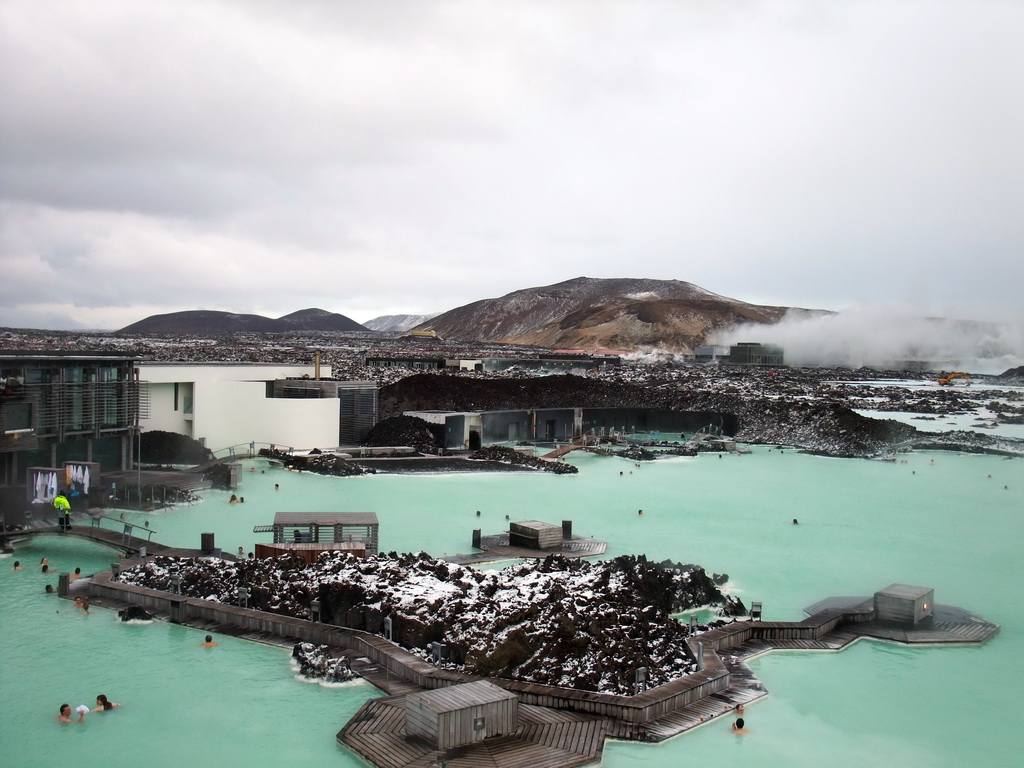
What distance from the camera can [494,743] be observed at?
671 centimetres

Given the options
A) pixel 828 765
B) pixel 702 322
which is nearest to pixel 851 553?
pixel 828 765

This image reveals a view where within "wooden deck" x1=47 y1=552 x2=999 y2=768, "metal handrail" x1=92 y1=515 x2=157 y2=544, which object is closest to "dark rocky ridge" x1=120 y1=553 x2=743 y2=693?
"wooden deck" x1=47 y1=552 x2=999 y2=768

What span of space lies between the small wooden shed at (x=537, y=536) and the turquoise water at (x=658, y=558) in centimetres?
103

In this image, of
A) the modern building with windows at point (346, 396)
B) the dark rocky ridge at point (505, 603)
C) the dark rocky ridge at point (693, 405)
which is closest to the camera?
the dark rocky ridge at point (505, 603)

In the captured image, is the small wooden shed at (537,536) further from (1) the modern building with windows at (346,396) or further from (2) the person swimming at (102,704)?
(1) the modern building with windows at (346,396)

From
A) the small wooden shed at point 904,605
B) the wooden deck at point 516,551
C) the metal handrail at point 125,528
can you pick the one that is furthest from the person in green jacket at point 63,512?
the small wooden shed at point 904,605

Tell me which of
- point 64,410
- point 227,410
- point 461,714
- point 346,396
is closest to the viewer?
point 461,714

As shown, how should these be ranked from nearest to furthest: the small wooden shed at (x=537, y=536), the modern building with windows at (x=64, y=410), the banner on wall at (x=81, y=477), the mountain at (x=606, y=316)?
1. the small wooden shed at (x=537, y=536)
2. the banner on wall at (x=81, y=477)
3. the modern building with windows at (x=64, y=410)
4. the mountain at (x=606, y=316)

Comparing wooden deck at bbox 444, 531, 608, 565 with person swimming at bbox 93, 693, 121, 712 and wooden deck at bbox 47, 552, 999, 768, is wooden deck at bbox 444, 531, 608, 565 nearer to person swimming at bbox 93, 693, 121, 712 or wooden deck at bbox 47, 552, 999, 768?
wooden deck at bbox 47, 552, 999, 768

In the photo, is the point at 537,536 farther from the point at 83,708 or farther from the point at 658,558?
the point at 83,708

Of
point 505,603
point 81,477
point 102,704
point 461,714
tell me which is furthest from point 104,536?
point 461,714

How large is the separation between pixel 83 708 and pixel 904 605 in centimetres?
924

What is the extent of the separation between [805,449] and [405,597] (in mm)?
25132

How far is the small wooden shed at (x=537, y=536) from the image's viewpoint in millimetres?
13688
